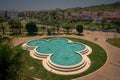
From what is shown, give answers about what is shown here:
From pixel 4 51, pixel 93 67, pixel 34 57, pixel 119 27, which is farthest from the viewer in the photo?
pixel 119 27

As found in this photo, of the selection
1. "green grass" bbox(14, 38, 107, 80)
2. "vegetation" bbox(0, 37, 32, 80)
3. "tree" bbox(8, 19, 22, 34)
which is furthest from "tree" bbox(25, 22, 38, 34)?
"vegetation" bbox(0, 37, 32, 80)

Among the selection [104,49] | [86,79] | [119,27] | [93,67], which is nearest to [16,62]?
[86,79]

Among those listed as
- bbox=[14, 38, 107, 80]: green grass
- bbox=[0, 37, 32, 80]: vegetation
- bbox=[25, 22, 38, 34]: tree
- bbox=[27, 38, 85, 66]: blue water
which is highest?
bbox=[0, 37, 32, 80]: vegetation

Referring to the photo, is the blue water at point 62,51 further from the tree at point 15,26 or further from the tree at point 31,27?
the tree at point 15,26

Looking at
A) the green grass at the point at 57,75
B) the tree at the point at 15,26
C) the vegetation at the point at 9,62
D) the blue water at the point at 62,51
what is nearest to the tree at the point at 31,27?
the tree at the point at 15,26

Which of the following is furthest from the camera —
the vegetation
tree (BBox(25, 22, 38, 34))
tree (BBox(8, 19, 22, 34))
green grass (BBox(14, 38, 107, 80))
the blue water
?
tree (BBox(8, 19, 22, 34))

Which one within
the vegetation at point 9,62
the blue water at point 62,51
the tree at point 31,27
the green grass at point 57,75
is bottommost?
the green grass at point 57,75

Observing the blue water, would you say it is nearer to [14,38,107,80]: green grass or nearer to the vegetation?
[14,38,107,80]: green grass

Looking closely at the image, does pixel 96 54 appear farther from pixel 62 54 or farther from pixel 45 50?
pixel 45 50

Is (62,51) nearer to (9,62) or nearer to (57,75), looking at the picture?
(57,75)
